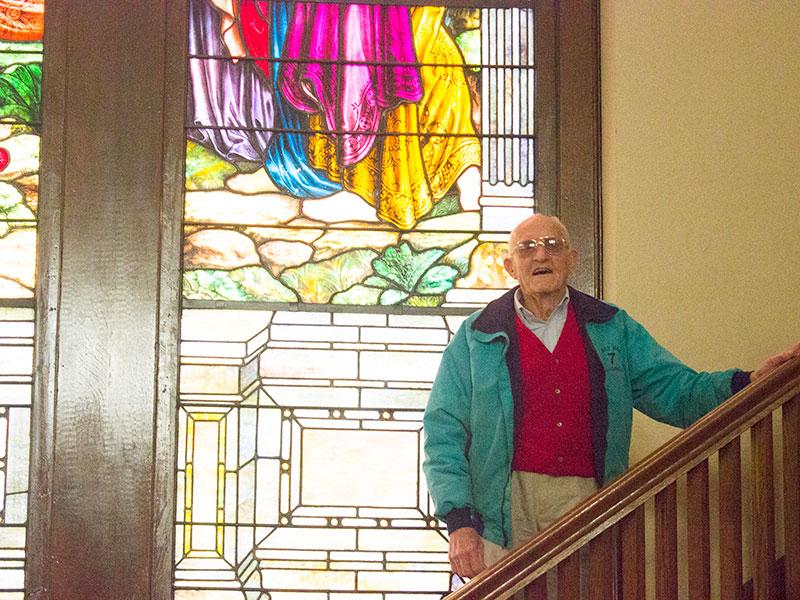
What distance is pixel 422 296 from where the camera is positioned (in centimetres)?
455

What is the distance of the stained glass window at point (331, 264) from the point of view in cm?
438

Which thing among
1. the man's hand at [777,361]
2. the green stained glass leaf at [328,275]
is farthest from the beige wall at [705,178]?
the man's hand at [777,361]

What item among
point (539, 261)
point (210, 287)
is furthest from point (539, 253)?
point (210, 287)

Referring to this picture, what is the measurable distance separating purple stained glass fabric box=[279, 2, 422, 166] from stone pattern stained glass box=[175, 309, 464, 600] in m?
0.73

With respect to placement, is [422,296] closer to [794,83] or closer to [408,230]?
[408,230]

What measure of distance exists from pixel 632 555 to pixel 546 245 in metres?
1.07

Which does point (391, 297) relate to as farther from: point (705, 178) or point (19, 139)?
point (19, 139)

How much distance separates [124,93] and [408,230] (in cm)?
115

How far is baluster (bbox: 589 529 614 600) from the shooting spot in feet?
9.29

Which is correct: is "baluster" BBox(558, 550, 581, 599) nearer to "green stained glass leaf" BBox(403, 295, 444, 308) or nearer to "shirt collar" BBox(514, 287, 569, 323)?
"shirt collar" BBox(514, 287, 569, 323)

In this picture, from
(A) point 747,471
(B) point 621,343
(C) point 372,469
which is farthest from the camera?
(C) point 372,469

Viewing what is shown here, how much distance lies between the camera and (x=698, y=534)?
2.87 m

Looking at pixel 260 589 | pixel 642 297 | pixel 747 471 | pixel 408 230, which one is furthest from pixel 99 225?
pixel 747 471

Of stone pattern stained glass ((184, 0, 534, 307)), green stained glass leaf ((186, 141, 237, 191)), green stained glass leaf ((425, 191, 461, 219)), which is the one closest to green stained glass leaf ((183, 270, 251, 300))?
stone pattern stained glass ((184, 0, 534, 307))
